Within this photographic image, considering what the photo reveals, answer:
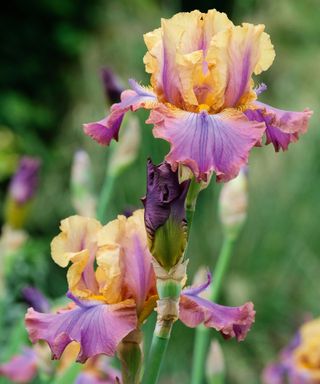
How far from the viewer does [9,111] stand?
553cm

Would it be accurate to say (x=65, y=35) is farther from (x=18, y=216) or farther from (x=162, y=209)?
(x=162, y=209)

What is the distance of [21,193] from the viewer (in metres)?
2.29

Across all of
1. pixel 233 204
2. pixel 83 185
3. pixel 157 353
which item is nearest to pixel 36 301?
pixel 233 204

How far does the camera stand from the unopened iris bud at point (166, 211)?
836mm

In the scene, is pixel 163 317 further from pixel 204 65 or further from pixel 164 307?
pixel 204 65

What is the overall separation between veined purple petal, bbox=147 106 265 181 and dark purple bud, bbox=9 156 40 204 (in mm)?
1431

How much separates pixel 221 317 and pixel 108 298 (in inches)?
5.0

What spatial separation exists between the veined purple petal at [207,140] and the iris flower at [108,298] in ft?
0.51

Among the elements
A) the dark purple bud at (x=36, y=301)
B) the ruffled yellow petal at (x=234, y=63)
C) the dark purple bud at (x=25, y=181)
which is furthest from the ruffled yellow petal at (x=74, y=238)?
the dark purple bud at (x=25, y=181)

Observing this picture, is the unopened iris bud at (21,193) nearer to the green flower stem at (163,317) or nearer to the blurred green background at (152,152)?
the blurred green background at (152,152)

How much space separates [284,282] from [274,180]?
0.66 metres

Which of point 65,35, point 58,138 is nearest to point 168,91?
point 58,138

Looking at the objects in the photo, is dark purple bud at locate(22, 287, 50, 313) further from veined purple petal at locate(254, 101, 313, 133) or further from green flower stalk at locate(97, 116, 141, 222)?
veined purple petal at locate(254, 101, 313, 133)

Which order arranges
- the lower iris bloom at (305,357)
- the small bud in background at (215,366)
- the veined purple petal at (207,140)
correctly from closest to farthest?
the veined purple petal at (207,140), the small bud in background at (215,366), the lower iris bloom at (305,357)
